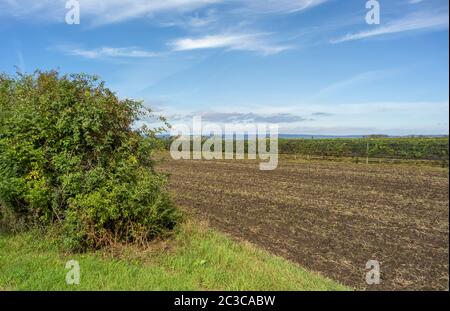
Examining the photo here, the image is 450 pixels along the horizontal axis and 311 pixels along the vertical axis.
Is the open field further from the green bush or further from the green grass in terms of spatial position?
the green bush

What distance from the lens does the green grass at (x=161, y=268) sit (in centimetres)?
526

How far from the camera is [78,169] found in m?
6.97

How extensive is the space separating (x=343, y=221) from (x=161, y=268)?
609cm

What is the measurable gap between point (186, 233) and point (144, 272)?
6.61 feet

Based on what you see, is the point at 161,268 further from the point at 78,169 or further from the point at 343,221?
the point at 343,221

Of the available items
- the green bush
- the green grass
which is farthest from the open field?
the green bush

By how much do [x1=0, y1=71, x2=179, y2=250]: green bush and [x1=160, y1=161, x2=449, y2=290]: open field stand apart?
2.74 m

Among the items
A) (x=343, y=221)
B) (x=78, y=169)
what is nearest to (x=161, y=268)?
(x=78, y=169)

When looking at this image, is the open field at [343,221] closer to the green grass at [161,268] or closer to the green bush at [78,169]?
the green grass at [161,268]

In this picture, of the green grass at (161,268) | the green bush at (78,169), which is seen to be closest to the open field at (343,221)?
the green grass at (161,268)

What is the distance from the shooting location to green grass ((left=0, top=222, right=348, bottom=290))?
526 centimetres

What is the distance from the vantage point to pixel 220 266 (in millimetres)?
5996
